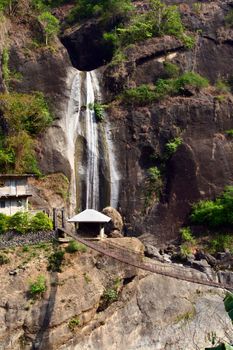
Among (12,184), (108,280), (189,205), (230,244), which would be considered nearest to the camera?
(108,280)

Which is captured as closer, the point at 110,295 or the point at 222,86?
the point at 110,295

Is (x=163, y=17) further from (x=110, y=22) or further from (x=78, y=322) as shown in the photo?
(x=78, y=322)

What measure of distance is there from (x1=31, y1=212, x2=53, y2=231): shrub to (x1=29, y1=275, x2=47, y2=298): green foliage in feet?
9.95

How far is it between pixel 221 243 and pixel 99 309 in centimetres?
1210

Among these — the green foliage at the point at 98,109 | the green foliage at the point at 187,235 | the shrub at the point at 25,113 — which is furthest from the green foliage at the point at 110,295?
the green foliage at the point at 98,109

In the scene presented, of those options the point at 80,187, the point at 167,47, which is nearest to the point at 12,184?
the point at 80,187

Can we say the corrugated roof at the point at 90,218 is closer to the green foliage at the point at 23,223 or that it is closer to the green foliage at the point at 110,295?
the green foliage at the point at 23,223

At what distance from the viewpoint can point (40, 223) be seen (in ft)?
92.2

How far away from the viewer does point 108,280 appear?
27438 millimetres

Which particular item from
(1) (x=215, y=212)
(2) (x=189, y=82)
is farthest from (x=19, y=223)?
(2) (x=189, y=82)

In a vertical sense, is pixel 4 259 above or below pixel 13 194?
below

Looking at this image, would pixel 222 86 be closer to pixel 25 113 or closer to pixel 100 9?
pixel 100 9

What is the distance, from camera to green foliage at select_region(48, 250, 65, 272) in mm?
26562

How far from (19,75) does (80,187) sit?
10.3 metres
